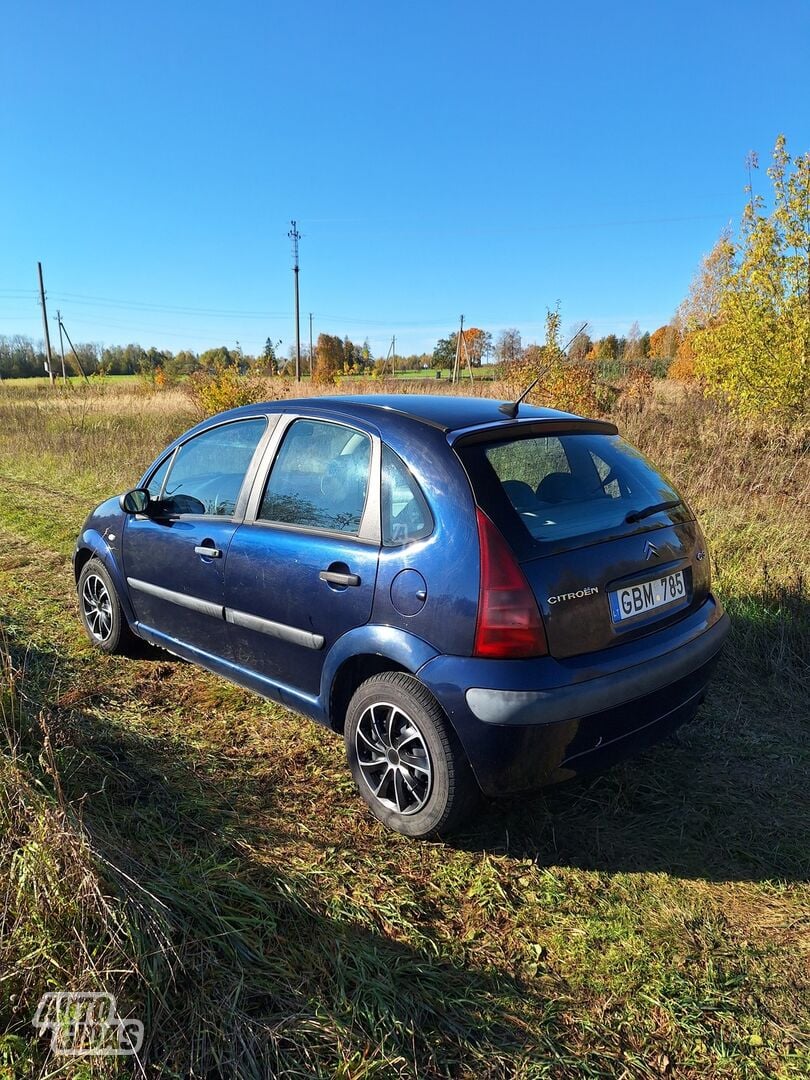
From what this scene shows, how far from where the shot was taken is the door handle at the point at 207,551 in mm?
3447

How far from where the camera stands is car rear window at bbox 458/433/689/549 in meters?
2.52

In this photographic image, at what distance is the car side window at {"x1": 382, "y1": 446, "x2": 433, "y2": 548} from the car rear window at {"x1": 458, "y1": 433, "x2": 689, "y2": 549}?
0.23 meters

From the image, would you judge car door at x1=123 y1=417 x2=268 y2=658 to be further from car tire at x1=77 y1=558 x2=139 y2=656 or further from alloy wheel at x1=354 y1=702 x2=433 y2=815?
alloy wheel at x1=354 y1=702 x2=433 y2=815

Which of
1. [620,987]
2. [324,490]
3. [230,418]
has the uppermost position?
[230,418]

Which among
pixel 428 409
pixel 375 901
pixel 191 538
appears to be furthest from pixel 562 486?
pixel 191 538

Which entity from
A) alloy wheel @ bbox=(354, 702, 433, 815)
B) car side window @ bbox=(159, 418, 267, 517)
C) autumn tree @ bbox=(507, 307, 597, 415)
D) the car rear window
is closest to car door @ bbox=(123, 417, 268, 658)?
car side window @ bbox=(159, 418, 267, 517)

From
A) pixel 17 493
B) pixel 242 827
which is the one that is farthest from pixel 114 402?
pixel 242 827

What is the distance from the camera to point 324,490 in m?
3.05

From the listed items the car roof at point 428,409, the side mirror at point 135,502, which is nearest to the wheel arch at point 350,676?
the car roof at point 428,409

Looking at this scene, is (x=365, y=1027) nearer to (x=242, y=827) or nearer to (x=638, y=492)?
(x=242, y=827)

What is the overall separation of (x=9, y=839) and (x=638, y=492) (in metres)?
2.71

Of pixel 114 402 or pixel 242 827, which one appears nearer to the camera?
pixel 242 827

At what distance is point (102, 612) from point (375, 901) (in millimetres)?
3028

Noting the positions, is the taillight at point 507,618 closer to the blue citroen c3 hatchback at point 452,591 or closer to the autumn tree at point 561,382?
the blue citroen c3 hatchback at point 452,591
